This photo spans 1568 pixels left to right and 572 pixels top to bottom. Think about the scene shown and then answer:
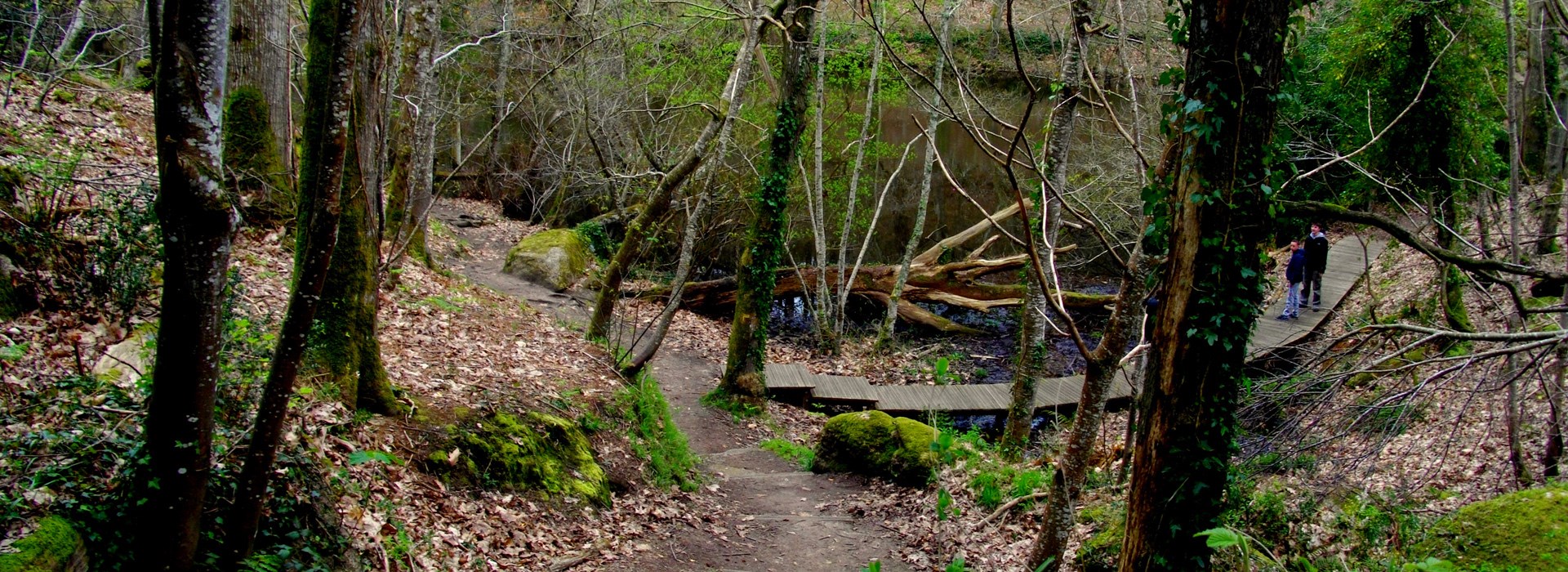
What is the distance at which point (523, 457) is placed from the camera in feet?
17.7

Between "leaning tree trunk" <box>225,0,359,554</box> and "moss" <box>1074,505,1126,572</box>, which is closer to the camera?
"leaning tree trunk" <box>225,0,359,554</box>

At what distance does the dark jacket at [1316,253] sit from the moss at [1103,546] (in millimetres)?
10839

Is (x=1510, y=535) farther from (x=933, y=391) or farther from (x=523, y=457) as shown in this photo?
(x=933, y=391)

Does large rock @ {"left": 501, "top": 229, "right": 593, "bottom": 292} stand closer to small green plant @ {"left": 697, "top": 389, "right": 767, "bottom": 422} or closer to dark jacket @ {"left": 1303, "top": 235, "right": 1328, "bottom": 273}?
small green plant @ {"left": 697, "top": 389, "right": 767, "bottom": 422}

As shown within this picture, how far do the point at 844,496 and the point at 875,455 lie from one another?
60 cm

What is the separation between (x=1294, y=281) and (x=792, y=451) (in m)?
10.8

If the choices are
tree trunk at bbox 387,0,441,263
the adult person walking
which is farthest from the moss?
the adult person walking

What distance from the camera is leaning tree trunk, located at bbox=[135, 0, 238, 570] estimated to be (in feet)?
7.52

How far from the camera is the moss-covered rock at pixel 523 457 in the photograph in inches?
193

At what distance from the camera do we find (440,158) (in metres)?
20.5

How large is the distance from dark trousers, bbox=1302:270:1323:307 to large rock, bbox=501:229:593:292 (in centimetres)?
1379

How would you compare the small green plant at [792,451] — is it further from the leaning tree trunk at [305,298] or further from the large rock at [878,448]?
the leaning tree trunk at [305,298]

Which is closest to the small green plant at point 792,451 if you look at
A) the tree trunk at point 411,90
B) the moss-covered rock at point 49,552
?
the tree trunk at point 411,90

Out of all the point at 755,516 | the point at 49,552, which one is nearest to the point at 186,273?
the point at 49,552
